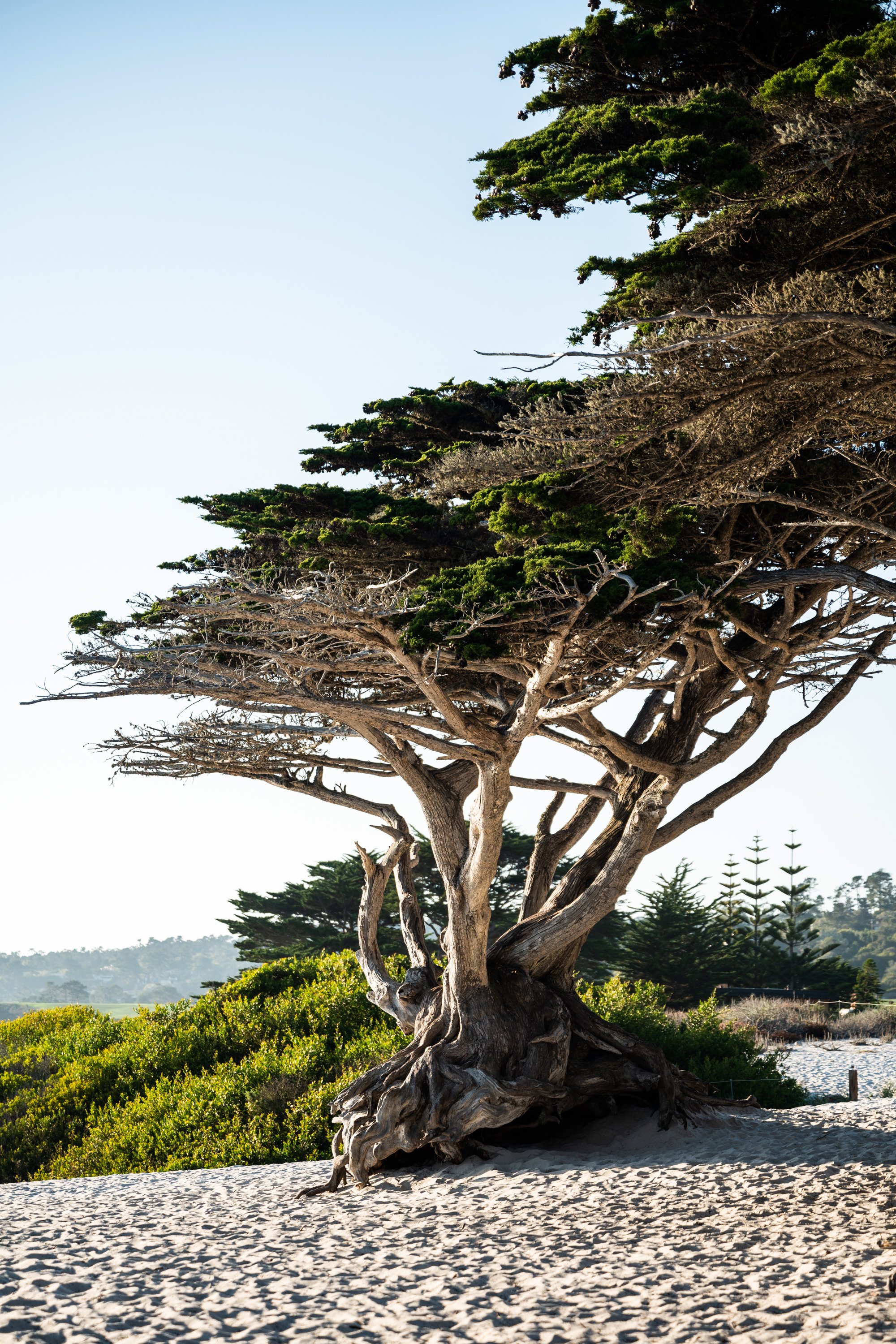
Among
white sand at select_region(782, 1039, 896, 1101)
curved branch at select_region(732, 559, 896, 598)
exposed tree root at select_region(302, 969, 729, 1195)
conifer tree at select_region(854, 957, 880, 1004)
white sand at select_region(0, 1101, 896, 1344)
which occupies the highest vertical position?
curved branch at select_region(732, 559, 896, 598)

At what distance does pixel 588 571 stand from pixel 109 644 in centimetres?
365

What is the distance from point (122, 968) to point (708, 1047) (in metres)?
170

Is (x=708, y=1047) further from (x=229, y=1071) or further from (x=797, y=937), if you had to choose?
(x=797, y=937)

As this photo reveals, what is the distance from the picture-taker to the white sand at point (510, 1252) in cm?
490

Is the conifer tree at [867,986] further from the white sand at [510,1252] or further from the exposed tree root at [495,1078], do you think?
the white sand at [510,1252]

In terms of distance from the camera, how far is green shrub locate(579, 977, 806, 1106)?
12.8m

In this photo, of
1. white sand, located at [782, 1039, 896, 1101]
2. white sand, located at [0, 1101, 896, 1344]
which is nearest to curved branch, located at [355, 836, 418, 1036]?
white sand, located at [0, 1101, 896, 1344]

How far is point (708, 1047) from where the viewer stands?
43.9ft

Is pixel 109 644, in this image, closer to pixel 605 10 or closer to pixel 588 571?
pixel 588 571

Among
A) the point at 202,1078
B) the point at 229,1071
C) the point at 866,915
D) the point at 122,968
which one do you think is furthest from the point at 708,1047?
the point at 122,968

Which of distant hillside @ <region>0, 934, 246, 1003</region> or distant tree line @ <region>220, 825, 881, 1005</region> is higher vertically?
distant tree line @ <region>220, 825, 881, 1005</region>

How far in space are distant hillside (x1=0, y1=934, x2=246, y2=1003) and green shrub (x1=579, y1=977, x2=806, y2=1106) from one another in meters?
156

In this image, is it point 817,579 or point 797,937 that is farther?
point 797,937

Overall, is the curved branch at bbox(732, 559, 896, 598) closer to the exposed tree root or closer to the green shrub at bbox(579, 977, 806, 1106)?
the exposed tree root
